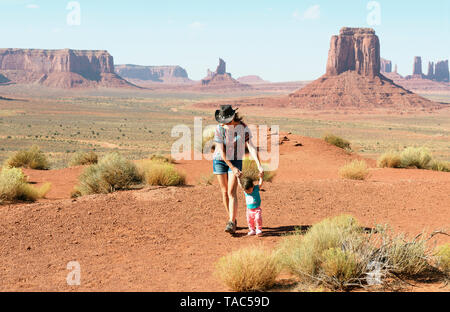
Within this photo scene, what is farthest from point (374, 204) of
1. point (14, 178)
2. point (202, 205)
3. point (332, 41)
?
point (332, 41)

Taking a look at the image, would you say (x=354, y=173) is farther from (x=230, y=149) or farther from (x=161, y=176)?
(x=230, y=149)

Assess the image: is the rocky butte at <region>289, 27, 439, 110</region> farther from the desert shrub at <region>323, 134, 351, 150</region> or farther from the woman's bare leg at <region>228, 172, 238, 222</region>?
the woman's bare leg at <region>228, 172, 238, 222</region>

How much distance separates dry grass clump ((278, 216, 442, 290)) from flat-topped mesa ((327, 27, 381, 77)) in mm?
120441

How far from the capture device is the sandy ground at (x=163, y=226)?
5.82 m

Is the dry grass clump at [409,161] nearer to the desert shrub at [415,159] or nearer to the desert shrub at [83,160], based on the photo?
the desert shrub at [415,159]

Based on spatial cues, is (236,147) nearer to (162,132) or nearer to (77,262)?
(77,262)

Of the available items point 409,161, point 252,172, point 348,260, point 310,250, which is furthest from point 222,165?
point 409,161

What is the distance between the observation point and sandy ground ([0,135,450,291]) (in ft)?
19.1

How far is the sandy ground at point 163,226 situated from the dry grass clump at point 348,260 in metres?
0.30

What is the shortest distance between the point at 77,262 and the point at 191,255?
151 cm

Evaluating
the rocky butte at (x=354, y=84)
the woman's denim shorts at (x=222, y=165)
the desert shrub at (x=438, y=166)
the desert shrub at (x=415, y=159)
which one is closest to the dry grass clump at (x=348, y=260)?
the woman's denim shorts at (x=222, y=165)

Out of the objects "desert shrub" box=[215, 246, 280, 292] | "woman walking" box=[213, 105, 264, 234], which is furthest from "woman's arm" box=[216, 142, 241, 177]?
"desert shrub" box=[215, 246, 280, 292]

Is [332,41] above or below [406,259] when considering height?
above
